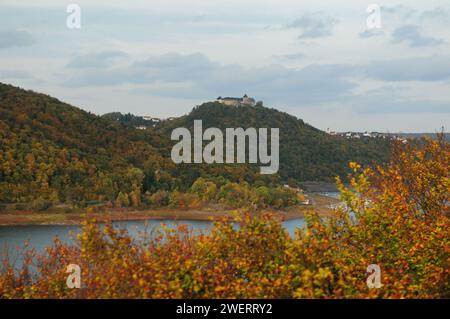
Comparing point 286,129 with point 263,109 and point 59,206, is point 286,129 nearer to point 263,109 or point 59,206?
point 263,109

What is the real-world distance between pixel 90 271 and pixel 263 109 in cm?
11220

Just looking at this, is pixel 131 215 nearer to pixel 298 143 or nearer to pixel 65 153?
pixel 65 153

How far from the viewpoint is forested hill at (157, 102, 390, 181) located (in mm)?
99812

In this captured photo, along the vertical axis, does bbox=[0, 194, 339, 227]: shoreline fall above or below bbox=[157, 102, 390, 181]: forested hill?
below

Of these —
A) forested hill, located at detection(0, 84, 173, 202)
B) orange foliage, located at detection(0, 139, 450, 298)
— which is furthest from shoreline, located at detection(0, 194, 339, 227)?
orange foliage, located at detection(0, 139, 450, 298)

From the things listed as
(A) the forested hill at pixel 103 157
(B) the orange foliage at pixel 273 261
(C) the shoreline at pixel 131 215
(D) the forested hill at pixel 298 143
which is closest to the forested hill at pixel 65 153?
(A) the forested hill at pixel 103 157

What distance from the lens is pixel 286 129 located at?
11312cm

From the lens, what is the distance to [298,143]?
353 feet

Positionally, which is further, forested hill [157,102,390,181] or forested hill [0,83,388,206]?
forested hill [157,102,390,181]

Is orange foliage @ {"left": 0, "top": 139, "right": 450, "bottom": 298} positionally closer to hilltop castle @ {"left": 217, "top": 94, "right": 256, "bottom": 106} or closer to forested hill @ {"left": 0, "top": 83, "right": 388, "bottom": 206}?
forested hill @ {"left": 0, "top": 83, "right": 388, "bottom": 206}

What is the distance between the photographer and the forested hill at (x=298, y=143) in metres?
99.8

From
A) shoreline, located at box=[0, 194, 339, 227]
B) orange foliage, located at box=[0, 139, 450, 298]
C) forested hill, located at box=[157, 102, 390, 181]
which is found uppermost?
forested hill, located at box=[157, 102, 390, 181]

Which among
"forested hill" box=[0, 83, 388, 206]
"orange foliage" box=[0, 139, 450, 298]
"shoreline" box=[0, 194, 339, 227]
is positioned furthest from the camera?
"forested hill" box=[0, 83, 388, 206]
